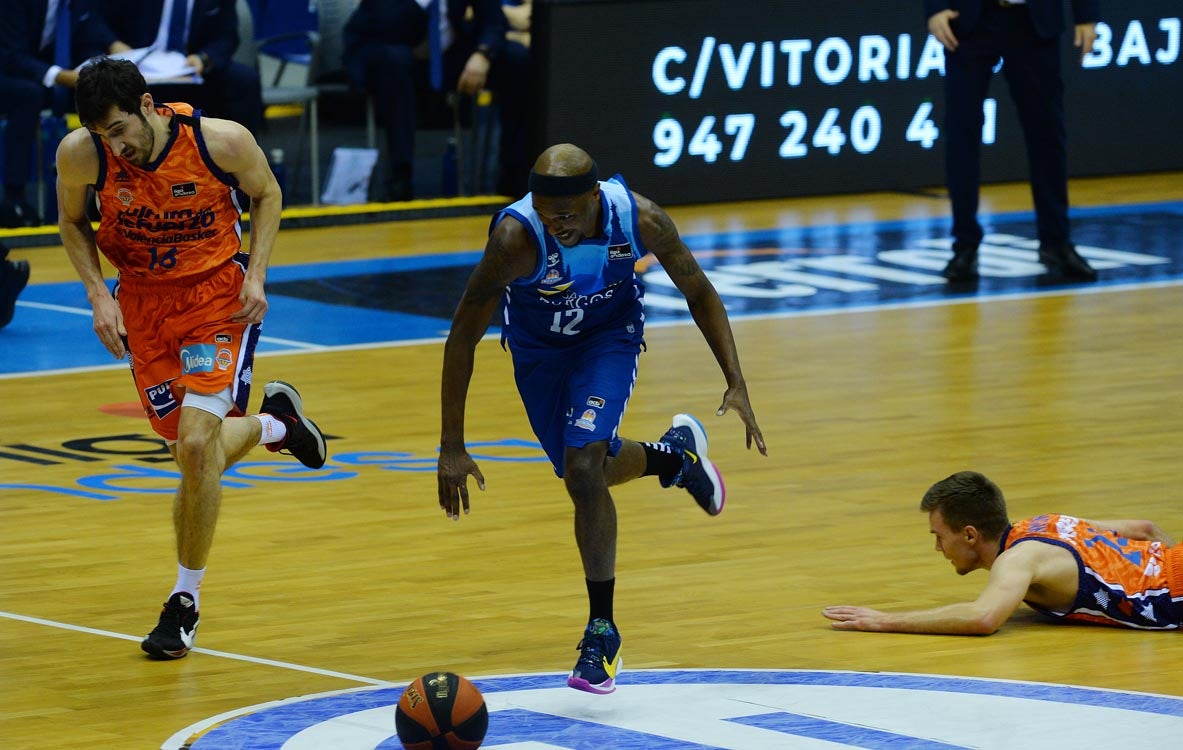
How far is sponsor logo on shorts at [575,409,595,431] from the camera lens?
265 inches

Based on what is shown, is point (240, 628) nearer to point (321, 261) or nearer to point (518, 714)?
point (518, 714)

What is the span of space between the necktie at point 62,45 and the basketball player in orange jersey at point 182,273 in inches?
323

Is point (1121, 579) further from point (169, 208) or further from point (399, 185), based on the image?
point (399, 185)

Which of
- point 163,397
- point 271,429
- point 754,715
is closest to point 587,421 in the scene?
point 754,715

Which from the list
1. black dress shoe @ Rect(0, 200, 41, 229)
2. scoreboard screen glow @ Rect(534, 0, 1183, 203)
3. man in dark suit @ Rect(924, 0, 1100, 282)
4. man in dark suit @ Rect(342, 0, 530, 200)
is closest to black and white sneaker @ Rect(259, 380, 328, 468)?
man in dark suit @ Rect(924, 0, 1100, 282)

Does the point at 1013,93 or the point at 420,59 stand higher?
the point at 1013,93

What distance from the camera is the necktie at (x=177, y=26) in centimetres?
1534

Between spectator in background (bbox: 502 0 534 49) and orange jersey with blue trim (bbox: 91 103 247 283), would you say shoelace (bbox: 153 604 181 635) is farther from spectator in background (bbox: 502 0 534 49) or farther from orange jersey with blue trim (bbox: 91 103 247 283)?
spectator in background (bbox: 502 0 534 49)

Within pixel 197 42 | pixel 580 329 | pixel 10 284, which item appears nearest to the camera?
pixel 580 329

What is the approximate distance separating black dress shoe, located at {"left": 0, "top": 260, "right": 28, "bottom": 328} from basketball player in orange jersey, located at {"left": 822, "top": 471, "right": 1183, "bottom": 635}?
689 centimetres

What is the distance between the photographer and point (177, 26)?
1540 centimetres

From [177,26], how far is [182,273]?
27.7 feet

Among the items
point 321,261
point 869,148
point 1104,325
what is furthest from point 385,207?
point 1104,325

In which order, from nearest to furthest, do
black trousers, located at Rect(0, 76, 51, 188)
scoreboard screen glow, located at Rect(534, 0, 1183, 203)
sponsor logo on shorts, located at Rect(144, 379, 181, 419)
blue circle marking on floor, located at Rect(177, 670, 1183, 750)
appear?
blue circle marking on floor, located at Rect(177, 670, 1183, 750) → sponsor logo on shorts, located at Rect(144, 379, 181, 419) → black trousers, located at Rect(0, 76, 51, 188) → scoreboard screen glow, located at Rect(534, 0, 1183, 203)
